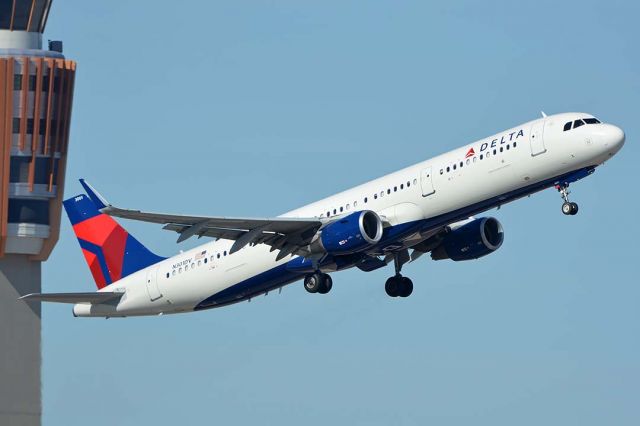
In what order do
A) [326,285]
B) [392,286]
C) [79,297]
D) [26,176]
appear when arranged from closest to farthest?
[326,285], [392,286], [79,297], [26,176]

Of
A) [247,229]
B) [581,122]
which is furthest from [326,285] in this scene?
[581,122]

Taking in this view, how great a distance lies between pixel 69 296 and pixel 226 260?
963cm

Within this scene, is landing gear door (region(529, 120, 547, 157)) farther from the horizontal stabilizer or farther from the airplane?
the horizontal stabilizer

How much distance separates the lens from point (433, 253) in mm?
70250

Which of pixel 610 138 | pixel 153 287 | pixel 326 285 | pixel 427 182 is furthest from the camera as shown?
pixel 153 287

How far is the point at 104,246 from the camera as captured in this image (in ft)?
265

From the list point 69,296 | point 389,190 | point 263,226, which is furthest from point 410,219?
point 69,296

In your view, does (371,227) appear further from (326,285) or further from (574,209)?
(574,209)

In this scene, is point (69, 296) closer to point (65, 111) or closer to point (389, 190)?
point (389, 190)

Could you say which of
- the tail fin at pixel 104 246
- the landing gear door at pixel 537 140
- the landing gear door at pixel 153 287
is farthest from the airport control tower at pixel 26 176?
the landing gear door at pixel 537 140

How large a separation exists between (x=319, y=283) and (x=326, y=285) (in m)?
0.46

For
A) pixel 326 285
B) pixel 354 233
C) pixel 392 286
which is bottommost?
pixel 326 285

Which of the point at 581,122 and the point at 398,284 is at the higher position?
the point at 581,122

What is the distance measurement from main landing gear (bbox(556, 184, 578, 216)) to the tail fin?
23491mm
